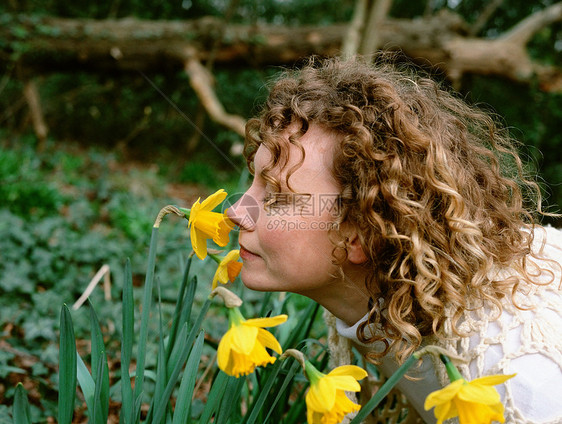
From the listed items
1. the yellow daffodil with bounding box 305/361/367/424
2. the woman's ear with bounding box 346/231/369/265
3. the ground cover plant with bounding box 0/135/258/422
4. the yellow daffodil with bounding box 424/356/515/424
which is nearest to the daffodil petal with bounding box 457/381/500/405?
the yellow daffodil with bounding box 424/356/515/424

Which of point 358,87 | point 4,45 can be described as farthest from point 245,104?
point 358,87

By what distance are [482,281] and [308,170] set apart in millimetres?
469

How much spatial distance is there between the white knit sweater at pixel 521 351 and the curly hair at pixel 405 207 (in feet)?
0.14

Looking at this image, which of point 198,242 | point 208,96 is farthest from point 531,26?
point 198,242

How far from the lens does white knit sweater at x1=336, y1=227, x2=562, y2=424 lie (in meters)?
0.91

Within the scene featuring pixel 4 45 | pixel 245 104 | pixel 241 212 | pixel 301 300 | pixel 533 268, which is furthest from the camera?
pixel 245 104

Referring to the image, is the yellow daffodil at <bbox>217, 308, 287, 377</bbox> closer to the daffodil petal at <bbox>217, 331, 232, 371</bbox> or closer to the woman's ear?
the daffodil petal at <bbox>217, 331, 232, 371</bbox>

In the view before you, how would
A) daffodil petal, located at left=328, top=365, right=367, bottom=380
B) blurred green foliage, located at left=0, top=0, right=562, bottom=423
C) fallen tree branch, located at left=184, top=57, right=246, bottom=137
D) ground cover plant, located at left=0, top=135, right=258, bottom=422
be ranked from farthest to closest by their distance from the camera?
fallen tree branch, located at left=184, top=57, right=246, bottom=137, blurred green foliage, located at left=0, top=0, right=562, bottom=423, ground cover plant, located at left=0, top=135, right=258, bottom=422, daffodil petal, located at left=328, top=365, right=367, bottom=380

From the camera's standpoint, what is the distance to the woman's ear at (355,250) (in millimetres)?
1060

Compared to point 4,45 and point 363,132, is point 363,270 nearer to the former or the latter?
point 363,132

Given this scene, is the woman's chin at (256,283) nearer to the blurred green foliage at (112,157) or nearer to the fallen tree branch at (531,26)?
the blurred green foliage at (112,157)

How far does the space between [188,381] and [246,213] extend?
1.25ft

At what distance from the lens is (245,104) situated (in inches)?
310

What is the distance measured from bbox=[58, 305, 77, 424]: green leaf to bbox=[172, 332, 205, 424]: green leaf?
0.76 ft
